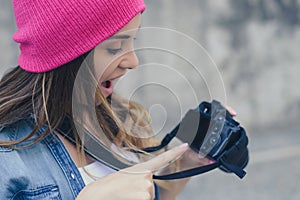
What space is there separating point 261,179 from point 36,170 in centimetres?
271

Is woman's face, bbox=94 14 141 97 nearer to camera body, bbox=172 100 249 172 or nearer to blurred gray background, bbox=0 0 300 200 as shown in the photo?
camera body, bbox=172 100 249 172

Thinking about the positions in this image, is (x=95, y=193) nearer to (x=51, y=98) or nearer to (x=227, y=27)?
(x=51, y=98)

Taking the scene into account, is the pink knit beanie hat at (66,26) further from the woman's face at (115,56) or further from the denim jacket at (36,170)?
the denim jacket at (36,170)

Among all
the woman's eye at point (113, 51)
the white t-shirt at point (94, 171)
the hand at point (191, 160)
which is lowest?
the hand at point (191, 160)

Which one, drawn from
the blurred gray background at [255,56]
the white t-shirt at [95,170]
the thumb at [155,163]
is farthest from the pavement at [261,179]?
the thumb at [155,163]

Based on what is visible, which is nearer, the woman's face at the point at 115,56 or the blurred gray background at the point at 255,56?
the woman's face at the point at 115,56

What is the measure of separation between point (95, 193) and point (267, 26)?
12.3 feet

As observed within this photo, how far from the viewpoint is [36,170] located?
1.01 m

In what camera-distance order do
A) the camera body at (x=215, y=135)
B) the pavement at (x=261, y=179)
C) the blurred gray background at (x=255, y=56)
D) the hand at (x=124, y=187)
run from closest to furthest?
the hand at (x=124, y=187), the camera body at (x=215, y=135), the pavement at (x=261, y=179), the blurred gray background at (x=255, y=56)

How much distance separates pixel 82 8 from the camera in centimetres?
102

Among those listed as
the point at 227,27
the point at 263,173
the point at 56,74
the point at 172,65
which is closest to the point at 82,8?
the point at 56,74

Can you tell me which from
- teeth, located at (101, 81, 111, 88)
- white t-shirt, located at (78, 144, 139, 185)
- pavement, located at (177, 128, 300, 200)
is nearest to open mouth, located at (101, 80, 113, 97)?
teeth, located at (101, 81, 111, 88)

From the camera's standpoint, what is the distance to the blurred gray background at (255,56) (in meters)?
3.94

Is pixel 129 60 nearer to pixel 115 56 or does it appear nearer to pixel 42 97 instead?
pixel 115 56
